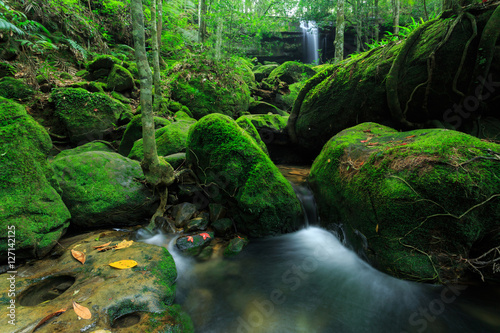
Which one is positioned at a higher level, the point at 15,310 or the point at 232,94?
the point at 232,94

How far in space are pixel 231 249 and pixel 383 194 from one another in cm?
256

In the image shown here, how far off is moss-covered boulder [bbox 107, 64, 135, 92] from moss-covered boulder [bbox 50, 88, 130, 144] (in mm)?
1957

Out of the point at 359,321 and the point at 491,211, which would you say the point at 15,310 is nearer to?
the point at 359,321

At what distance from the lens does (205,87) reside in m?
9.57

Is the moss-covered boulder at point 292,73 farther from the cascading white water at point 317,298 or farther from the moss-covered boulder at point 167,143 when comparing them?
the cascading white water at point 317,298

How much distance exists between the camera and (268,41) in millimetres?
24594

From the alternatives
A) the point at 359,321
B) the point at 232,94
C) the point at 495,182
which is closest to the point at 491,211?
the point at 495,182

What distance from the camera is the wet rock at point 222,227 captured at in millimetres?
4254

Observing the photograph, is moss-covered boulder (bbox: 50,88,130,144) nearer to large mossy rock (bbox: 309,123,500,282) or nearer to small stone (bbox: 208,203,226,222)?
small stone (bbox: 208,203,226,222)

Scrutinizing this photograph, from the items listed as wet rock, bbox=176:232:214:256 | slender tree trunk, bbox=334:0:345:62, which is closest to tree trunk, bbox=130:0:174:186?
wet rock, bbox=176:232:214:256

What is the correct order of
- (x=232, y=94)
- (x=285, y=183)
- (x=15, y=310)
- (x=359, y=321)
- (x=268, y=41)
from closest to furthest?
(x=15, y=310) → (x=359, y=321) → (x=285, y=183) → (x=232, y=94) → (x=268, y=41)

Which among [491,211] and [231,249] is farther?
[231,249]

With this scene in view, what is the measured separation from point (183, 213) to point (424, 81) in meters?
5.57

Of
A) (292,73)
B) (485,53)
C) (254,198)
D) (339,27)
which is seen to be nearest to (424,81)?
(485,53)
